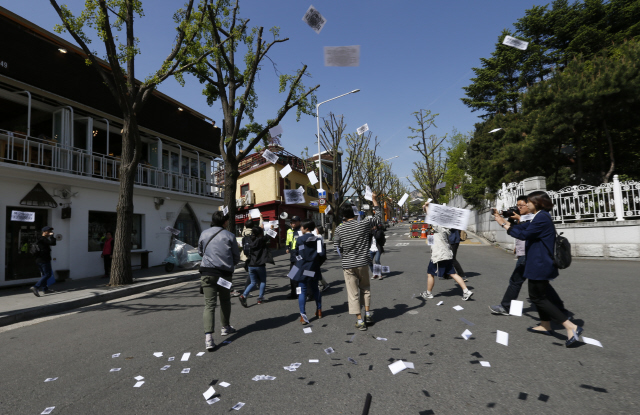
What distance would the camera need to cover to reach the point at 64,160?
12.4 metres

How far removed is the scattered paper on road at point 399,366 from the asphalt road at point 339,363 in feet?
0.25

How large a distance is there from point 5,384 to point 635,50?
18468 mm

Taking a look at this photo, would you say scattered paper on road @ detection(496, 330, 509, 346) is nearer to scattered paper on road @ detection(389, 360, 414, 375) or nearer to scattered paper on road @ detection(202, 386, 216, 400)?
scattered paper on road @ detection(389, 360, 414, 375)

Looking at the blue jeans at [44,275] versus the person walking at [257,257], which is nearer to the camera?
the person walking at [257,257]

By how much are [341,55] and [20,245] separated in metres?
11.9

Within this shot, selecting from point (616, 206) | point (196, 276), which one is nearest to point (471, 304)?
point (616, 206)

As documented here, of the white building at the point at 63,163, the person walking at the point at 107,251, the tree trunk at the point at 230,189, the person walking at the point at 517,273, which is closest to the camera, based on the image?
the person walking at the point at 517,273

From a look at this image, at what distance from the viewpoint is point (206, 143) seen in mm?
21375

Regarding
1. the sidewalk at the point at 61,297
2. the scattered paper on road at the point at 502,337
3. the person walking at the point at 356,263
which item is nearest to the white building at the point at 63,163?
the sidewalk at the point at 61,297

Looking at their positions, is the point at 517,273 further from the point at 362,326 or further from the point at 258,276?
the point at 258,276

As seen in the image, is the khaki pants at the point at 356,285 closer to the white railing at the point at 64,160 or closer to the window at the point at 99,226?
the white railing at the point at 64,160

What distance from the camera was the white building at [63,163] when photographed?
10.8 m

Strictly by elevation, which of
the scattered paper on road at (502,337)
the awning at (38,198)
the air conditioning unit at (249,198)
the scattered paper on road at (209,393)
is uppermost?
the air conditioning unit at (249,198)

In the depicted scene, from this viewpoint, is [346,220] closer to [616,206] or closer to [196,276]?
[196,276]
